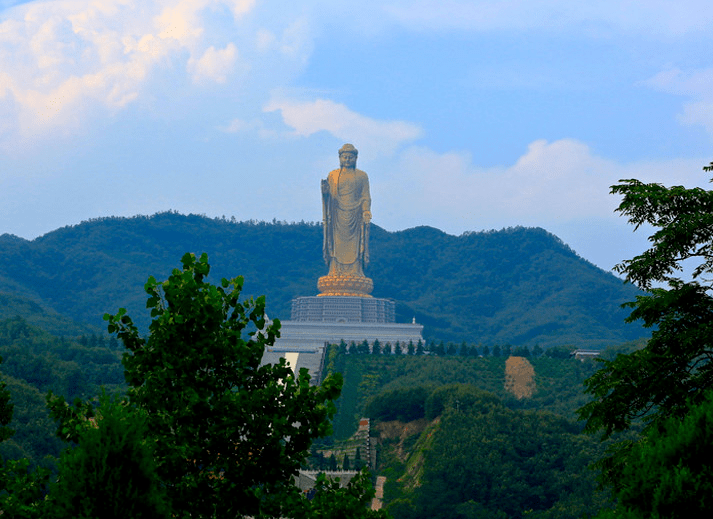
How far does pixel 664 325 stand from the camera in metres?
12.2

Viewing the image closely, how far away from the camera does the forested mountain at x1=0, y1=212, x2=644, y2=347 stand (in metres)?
96.4

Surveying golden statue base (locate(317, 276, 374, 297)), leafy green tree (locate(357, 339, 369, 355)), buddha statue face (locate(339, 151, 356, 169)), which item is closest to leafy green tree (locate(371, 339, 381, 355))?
leafy green tree (locate(357, 339, 369, 355))

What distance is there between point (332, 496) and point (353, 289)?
54080 mm

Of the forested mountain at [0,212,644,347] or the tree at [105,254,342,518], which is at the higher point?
the forested mountain at [0,212,644,347]

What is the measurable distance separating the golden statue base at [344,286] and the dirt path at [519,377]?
12.0 meters

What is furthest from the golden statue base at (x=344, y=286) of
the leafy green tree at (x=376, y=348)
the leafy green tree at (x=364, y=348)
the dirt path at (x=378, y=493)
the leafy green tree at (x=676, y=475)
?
the leafy green tree at (x=676, y=475)

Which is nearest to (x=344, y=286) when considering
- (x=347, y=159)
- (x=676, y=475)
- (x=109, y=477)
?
(x=347, y=159)

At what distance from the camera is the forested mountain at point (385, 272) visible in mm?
96438

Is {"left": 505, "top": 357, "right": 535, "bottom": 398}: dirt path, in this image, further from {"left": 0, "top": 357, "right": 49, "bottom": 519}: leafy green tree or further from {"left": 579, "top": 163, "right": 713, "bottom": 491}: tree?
{"left": 0, "top": 357, "right": 49, "bottom": 519}: leafy green tree

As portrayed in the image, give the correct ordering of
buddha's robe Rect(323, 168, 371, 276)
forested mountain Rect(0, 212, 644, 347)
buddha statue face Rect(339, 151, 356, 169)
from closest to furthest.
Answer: buddha's robe Rect(323, 168, 371, 276), buddha statue face Rect(339, 151, 356, 169), forested mountain Rect(0, 212, 644, 347)

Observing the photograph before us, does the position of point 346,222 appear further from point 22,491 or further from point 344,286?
point 22,491

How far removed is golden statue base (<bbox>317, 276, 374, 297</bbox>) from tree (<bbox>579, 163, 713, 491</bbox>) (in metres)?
52.1

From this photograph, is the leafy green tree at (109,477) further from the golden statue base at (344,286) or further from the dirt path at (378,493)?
the golden statue base at (344,286)

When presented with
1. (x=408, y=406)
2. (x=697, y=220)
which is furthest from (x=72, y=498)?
(x=408, y=406)
